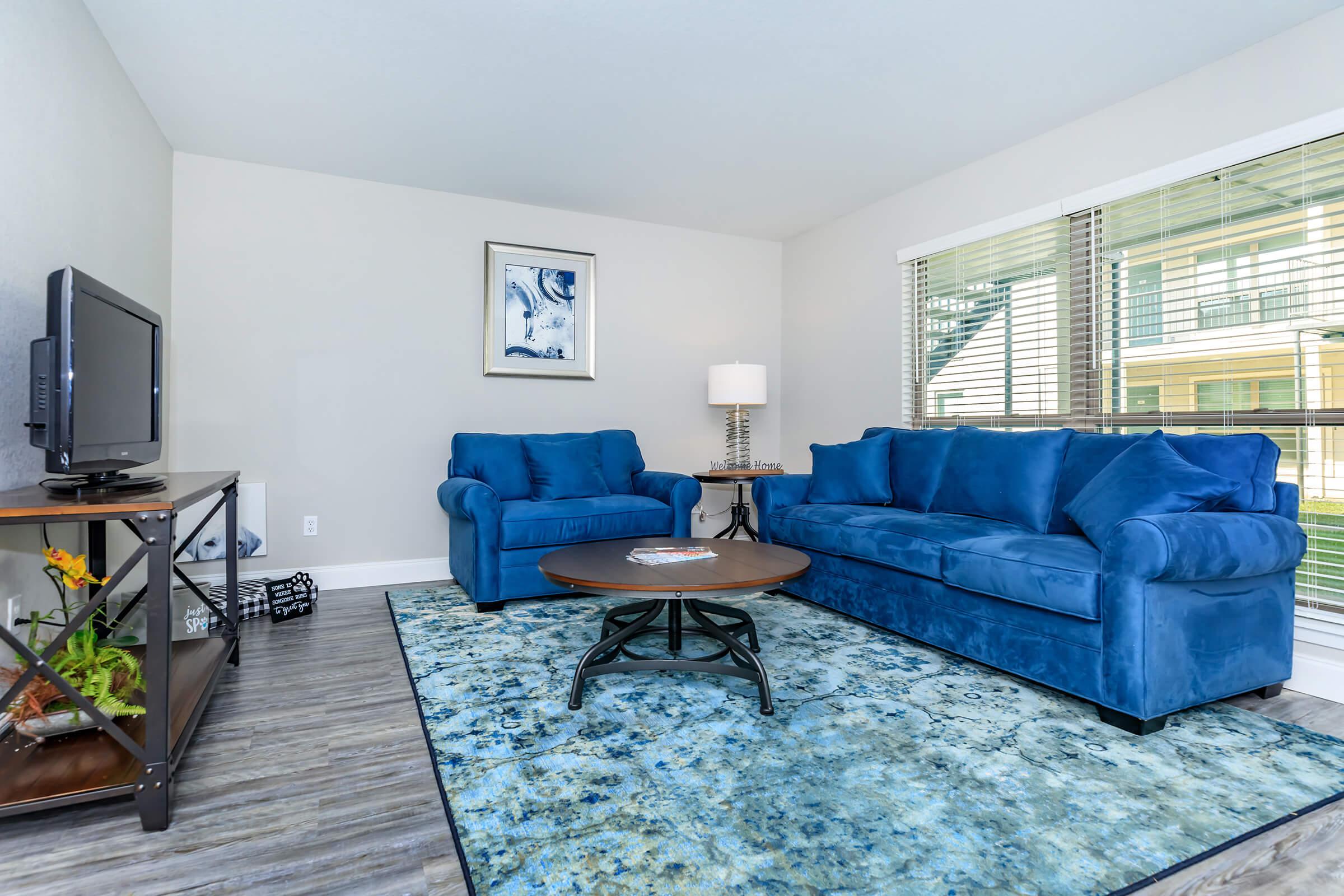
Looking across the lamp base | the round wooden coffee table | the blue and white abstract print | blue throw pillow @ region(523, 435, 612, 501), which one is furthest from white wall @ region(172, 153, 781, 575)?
the round wooden coffee table

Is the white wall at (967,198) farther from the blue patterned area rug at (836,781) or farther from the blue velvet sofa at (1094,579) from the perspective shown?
the blue patterned area rug at (836,781)

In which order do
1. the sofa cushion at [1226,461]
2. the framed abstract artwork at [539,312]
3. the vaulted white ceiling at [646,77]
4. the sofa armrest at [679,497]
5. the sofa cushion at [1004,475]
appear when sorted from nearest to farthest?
the sofa cushion at [1226,461]
the vaulted white ceiling at [646,77]
the sofa cushion at [1004,475]
the sofa armrest at [679,497]
the framed abstract artwork at [539,312]

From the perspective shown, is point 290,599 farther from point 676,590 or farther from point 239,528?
point 676,590

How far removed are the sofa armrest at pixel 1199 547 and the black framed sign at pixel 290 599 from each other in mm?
3418

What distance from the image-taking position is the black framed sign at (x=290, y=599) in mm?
3316

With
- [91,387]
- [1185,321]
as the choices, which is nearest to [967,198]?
[1185,321]


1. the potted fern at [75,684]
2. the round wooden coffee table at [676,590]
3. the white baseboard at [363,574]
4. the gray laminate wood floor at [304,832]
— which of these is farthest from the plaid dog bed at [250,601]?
the round wooden coffee table at [676,590]

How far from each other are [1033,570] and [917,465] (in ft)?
4.38

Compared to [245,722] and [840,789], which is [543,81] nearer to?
[245,722]

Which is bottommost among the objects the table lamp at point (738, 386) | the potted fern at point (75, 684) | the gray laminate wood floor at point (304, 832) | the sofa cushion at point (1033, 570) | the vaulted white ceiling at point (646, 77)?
the gray laminate wood floor at point (304, 832)

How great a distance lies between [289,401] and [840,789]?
3.59 meters

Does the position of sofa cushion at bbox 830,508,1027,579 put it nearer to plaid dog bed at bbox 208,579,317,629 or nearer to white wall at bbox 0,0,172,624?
plaid dog bed at bbox 208,579,317,629

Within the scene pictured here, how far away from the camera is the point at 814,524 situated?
3432 mm

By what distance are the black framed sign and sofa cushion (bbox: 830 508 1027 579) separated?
8.58 ft
